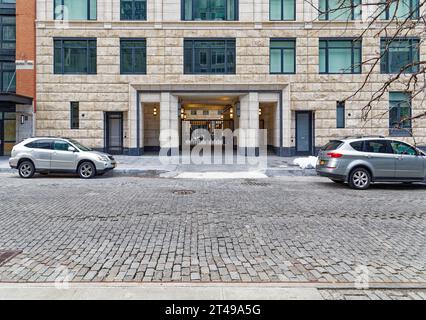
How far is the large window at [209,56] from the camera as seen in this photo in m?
→ 24.3

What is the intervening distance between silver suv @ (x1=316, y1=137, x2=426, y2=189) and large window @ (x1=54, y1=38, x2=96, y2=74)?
61.6ft

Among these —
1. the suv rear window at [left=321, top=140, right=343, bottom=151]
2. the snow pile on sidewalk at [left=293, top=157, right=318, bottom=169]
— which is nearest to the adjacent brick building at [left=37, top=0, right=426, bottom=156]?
the snow pile on sidewalk at [left=293, top=157, right=318, bottom=169]

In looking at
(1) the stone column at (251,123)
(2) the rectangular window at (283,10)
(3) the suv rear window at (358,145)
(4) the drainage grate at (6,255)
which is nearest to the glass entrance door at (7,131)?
(1) the stone column at (251,123)

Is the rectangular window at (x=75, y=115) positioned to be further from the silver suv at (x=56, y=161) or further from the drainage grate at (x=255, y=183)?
the drainage grate at (x=255, y=183)

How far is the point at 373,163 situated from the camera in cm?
1192

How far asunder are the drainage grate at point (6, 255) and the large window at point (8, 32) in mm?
23787

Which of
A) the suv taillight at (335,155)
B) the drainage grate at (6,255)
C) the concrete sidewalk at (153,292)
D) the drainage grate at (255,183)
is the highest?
the suv taillight at (335,155)

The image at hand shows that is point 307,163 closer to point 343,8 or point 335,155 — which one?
point 335,155

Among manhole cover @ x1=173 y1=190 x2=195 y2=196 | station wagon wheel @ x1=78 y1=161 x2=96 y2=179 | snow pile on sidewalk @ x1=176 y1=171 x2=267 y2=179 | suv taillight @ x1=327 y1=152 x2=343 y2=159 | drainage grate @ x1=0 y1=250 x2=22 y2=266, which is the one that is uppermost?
suv taillight @ x1=327 y1=152 x2=343 y2=159

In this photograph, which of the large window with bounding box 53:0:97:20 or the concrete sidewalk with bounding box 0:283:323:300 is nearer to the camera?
the concrete sidewalk with bounding box 0:283:323:300

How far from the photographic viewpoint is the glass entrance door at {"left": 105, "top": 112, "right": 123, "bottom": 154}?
82.1ft

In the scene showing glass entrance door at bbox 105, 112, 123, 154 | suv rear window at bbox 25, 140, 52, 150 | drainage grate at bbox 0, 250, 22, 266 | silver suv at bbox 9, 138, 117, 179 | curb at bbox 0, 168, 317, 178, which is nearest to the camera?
drainage grate at bbox 0, 250, 22, 266

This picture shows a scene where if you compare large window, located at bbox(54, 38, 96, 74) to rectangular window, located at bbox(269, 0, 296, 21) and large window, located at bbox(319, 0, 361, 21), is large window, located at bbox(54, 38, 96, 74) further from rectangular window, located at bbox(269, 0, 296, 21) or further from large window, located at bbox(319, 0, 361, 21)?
large window, located at bbox(319, 0, 361, 21)

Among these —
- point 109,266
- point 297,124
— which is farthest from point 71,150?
point 297,124
